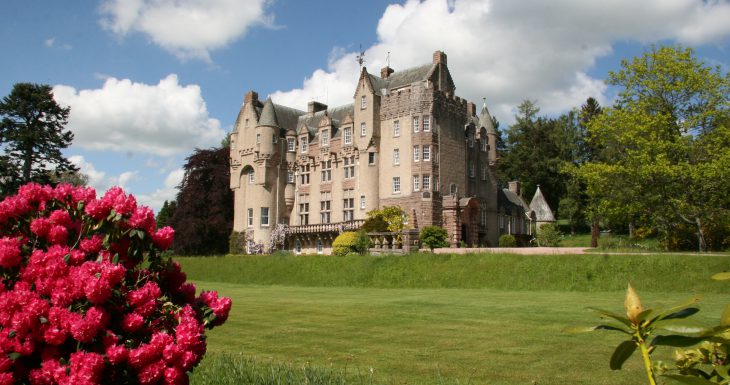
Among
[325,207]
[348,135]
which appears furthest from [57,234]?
[325,207]

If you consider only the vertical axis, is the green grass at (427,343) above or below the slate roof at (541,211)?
below

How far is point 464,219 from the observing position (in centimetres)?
4888

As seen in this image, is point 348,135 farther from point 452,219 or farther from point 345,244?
point 345,244

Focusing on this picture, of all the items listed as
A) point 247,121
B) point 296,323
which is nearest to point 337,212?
point 247,121

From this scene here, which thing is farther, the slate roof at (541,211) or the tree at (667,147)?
the slate roof at (541,211)

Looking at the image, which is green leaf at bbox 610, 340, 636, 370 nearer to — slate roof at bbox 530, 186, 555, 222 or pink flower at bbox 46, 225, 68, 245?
pink flower at bbox 46, 225, 68, 245

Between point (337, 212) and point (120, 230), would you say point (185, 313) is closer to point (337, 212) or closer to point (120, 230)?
point (120, 230)

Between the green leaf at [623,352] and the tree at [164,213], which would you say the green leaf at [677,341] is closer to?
the green leaf at [623,352]

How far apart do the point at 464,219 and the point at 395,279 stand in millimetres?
21226

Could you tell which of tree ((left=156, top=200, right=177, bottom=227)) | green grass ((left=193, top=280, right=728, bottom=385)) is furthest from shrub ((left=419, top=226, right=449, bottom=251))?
tree ((left=156, top=200, right=177, bottom=227))

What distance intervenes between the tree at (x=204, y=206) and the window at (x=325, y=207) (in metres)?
12.4

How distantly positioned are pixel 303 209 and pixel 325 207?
3381 mm

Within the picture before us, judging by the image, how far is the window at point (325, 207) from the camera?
178ft

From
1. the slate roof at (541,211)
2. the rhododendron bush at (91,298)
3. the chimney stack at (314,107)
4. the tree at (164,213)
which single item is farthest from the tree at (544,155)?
the rhododendron bush at (91,298)
